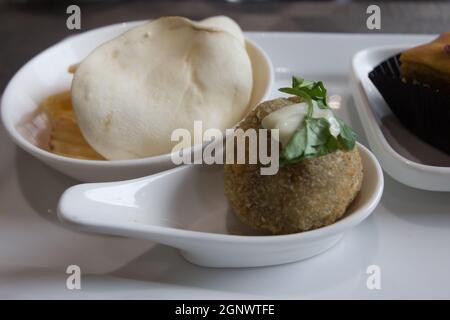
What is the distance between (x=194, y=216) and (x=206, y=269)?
124 millimetres

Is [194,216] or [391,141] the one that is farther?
[391,141]

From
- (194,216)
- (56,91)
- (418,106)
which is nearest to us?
(194,216)

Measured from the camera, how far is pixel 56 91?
1315mm

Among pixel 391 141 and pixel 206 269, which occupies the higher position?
pixel 391 141

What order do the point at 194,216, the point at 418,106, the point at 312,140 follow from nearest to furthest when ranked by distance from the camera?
the point at 312,140, the point at 194,216, the point at 418,106

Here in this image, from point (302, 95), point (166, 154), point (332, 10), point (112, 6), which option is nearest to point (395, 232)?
point (302, 95)

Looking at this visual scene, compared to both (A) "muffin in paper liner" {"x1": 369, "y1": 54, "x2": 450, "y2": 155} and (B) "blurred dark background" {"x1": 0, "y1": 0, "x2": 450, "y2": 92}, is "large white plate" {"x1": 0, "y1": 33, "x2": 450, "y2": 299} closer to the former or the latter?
(A) "muffin in paper liner" {"x1": 369, "y1": 54, "x2": 450, "y2": 155}

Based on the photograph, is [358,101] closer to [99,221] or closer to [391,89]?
[391,89]

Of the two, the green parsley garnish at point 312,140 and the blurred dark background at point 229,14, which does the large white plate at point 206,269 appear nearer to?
the green parsley garnish at point 312,140

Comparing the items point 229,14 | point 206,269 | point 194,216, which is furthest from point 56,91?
point 229,14

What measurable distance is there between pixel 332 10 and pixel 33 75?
1598 millimetres

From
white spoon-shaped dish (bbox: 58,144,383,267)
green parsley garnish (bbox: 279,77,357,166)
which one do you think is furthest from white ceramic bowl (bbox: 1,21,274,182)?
green parsley garnish (bbox: 279,77,357,166)

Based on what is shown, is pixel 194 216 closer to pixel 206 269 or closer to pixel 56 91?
pixel 206 269

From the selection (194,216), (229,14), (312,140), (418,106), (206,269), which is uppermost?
(229,14)
